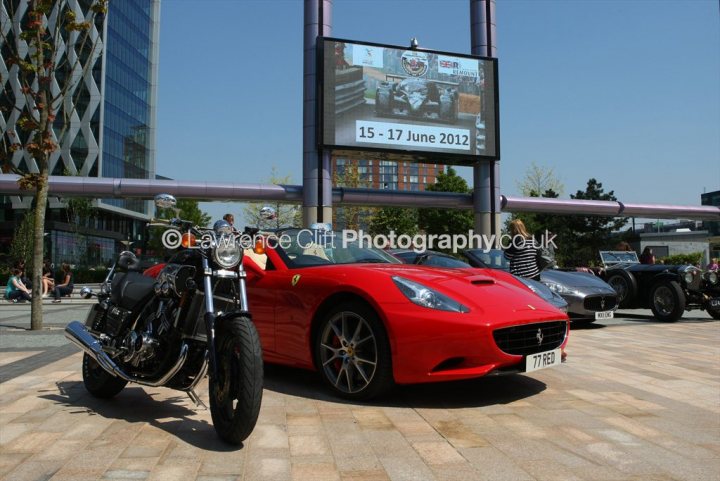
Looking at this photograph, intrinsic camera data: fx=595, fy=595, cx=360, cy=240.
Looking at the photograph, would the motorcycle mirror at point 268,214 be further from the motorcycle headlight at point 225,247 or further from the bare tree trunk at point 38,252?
the bare tree trunk at point 38,252

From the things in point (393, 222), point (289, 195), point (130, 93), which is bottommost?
point (289, 195)

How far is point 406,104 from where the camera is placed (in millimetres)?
26219

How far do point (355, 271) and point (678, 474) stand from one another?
232 centimetres

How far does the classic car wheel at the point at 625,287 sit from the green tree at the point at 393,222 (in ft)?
118

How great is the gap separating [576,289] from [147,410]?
7349 millimetres

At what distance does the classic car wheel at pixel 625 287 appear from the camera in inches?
456

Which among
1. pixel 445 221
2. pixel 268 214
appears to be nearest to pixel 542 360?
pixel 268 214

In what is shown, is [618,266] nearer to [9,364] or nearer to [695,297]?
[695,297]

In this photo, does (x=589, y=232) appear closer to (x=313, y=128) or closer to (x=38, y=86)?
(x=313, y=128)

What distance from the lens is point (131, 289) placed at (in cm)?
410

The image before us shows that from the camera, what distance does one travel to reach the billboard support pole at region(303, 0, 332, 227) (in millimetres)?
25562

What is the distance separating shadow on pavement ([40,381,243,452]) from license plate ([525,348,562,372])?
6.39 feet

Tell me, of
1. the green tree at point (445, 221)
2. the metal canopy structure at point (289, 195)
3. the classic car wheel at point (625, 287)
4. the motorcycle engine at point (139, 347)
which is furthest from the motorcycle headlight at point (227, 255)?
the green tree at point (445, 221)

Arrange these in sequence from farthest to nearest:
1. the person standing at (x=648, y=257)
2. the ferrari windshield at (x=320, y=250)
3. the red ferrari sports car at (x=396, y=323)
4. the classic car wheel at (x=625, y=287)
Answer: the person standing at (x=648, y=257), the classic car wheel at (x=625, y=287), the ferrari windshield at (x=320, y=250), the red ferrari sports car at (x=396, y=323)
